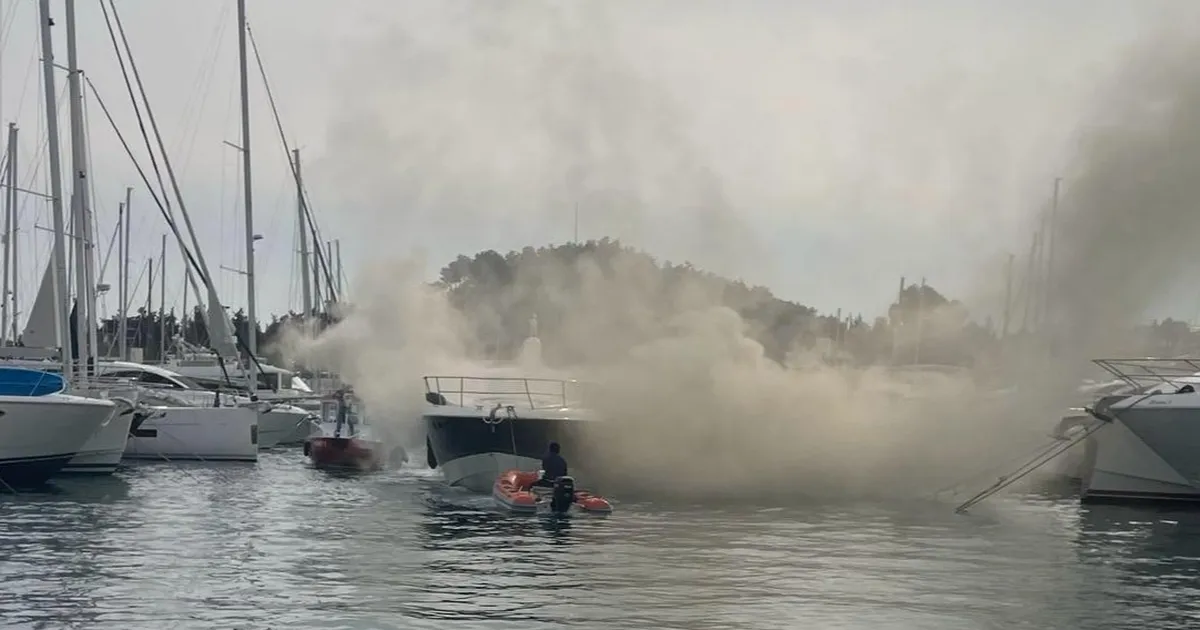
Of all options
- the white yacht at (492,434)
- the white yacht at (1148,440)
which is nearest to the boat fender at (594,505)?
the white yacht at (492,434)

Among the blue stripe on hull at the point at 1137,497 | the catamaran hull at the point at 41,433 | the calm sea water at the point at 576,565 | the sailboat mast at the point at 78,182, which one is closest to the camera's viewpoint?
the calm sea water at the point at 576,565

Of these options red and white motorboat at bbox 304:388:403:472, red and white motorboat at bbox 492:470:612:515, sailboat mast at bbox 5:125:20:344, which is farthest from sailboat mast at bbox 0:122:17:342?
red and white motorboat at bbox 492:470:612:515

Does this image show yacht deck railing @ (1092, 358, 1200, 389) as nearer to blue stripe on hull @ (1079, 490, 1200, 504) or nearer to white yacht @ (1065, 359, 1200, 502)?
white yacht @ (1065, 359, 1200, 502)

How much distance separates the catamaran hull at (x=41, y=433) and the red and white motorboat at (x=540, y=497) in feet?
37.9

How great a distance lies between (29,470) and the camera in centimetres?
3859

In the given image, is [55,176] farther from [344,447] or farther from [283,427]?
[283,427]

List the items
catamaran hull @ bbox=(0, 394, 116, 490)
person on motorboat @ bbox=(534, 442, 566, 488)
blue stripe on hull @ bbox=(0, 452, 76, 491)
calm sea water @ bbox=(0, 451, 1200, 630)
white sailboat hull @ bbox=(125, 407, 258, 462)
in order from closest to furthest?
calm sea water @ bbox=(0, 451, 1200, 630), person on motorboat @ bbox=(534, 442, 566, 488), catamaran hull @ bbox=(0, 394, 116, 490), blue stripe on hull @ bbox=(0, 452, 76, 491), white sailboat hull @ bbox=(125, 407, 258, 462)

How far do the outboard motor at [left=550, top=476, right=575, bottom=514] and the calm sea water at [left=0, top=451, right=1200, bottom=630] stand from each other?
2.31 feet

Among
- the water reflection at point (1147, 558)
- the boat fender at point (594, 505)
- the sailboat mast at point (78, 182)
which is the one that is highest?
the sailboat mast at point (78, 182)

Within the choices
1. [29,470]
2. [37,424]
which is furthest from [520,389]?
[29,470]

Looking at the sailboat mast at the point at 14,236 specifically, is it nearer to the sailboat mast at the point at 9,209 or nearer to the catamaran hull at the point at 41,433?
the sailboat mast at the point at 9,209

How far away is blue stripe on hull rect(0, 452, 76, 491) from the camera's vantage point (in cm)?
3806

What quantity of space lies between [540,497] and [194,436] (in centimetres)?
2026

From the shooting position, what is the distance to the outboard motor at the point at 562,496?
33.6 metres
